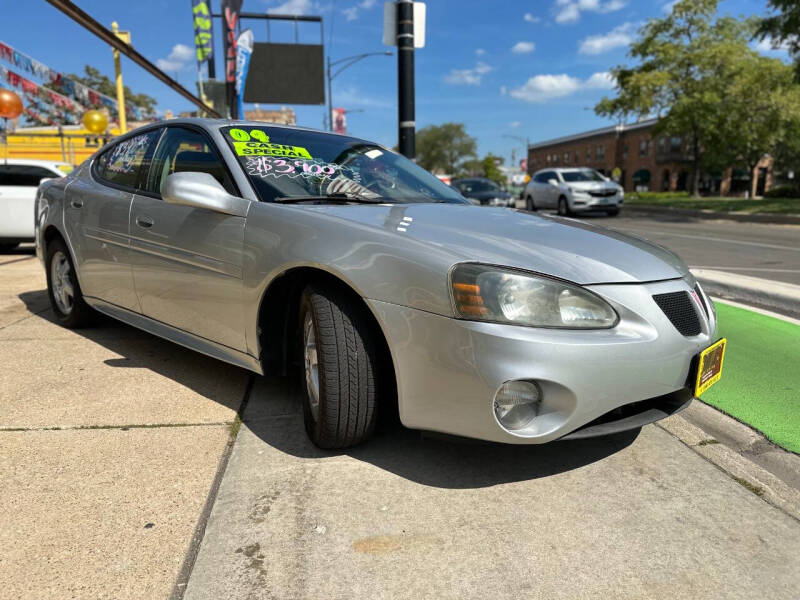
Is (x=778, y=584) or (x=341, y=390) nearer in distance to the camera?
(x=778, y=584)

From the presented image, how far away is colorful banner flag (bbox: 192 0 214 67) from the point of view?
19859mm

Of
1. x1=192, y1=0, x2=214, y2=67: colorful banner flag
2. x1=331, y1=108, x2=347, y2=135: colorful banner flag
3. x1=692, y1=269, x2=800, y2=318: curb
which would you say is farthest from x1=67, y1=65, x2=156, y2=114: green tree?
x1=692, y1=269, x2=800, y2=318: curb

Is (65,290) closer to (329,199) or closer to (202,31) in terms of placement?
(329,199)

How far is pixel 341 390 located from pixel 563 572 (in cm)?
101

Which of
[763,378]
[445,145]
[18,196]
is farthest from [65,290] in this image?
[445,145]

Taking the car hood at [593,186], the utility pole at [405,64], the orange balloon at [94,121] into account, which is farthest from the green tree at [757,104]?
the orange balloon at [94,121]

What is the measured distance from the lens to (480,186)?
691 inches

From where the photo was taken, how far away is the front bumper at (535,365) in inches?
80.8

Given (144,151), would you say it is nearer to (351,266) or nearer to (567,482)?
(351,266)

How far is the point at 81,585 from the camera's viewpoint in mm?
1748

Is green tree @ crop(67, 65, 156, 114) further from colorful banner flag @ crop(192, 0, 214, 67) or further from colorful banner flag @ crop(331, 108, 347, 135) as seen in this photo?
colorful banner flag @ crop(192, 0, 214, 67)

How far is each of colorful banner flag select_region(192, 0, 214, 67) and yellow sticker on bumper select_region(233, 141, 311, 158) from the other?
19593 millimetres

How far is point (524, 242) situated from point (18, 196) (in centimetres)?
895

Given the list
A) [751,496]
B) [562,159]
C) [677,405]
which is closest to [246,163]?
[677,405]
